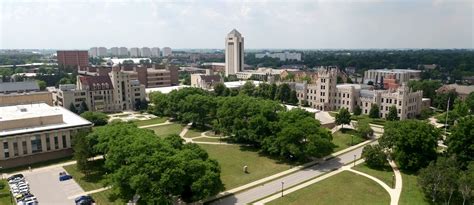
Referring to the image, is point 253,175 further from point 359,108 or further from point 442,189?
point 359,108

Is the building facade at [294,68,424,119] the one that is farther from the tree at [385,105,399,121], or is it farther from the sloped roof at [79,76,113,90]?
the sloped roof at [79,76,113,90]

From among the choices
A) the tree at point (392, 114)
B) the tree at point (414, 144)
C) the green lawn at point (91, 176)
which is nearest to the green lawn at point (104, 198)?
the green lawn at point (91, 176)

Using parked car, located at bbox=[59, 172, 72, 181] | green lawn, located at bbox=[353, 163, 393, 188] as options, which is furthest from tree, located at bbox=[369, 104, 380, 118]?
parked car, located at bbox=[59, 172, 72, 181]

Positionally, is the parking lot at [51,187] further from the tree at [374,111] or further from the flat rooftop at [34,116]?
the tree at [374,111]

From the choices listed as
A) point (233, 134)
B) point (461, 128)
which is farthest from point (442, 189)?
point (233, 134)

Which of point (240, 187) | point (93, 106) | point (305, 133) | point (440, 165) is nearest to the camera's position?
point (440, 165)

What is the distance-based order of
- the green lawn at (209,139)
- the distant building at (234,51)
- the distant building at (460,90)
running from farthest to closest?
the distant building at (234,51)
the distant building at (460,90)
the green lawn at (209,139)
